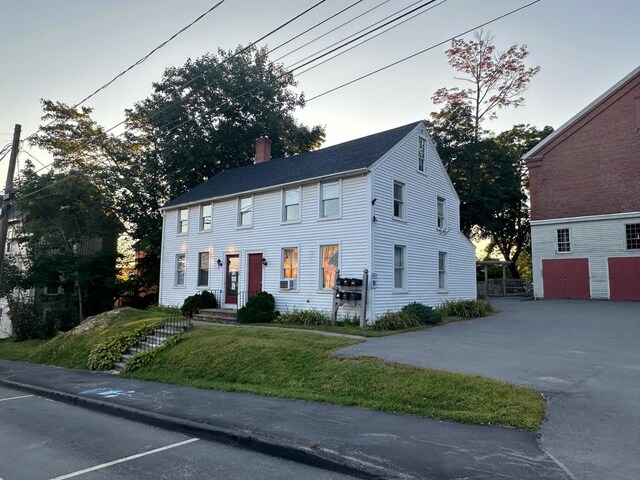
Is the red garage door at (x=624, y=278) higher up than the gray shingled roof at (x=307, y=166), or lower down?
lower down

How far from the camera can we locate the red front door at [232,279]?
1892 cm

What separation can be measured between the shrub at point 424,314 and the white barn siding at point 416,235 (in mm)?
Result: 803

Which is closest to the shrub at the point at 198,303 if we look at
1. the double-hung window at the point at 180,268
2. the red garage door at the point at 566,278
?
the double-hung window at the point at 180,268

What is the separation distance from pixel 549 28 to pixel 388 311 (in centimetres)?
947

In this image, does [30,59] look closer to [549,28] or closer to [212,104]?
[549,28]

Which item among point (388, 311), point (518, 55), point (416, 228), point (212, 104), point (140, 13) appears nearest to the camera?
point (140, 13)

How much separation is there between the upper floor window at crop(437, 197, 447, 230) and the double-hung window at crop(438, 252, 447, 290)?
1301mm

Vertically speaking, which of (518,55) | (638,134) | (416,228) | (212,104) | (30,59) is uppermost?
(518,55)

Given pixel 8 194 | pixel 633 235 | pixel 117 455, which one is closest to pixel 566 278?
pixel 633 235

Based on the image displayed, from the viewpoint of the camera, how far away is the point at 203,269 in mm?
20641

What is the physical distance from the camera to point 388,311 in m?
15.0

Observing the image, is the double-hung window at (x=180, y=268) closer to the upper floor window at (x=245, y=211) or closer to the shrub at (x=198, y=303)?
the shrub at (x=198, y=303)

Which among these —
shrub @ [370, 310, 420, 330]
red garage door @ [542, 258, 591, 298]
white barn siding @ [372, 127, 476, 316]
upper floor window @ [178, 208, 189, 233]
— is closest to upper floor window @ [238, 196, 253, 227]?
upper floor window @ [178, 208, 189, 233]

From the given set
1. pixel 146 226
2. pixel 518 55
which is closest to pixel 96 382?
pixel 146 226
